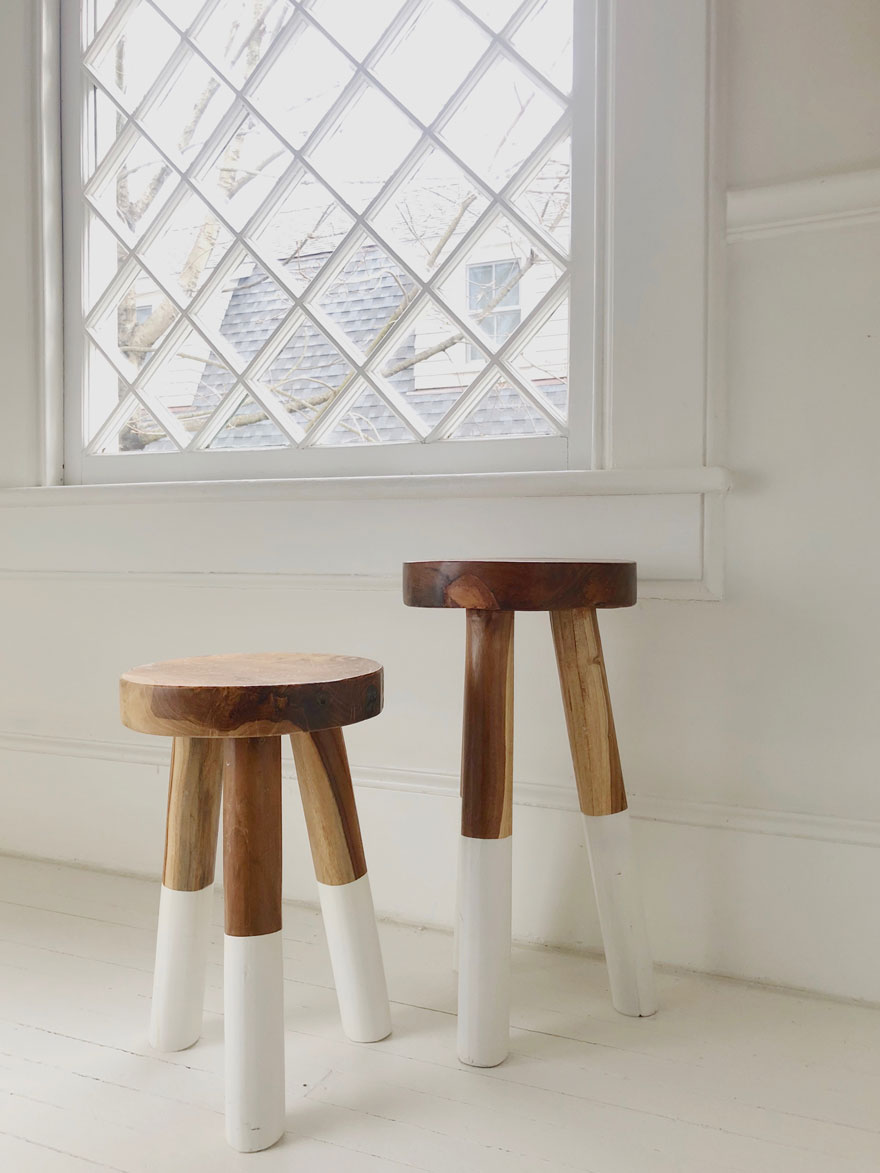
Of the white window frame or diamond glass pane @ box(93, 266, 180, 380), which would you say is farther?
diamond glass pane @ box(93, 266, 180, 380)

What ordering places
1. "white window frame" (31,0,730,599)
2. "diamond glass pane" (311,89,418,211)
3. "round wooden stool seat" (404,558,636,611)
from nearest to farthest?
"round wooden stool seat" (404,558,636,611) < "white window frame" (31,0,730,599) < "diamond glass pane" (311,89,418,211)

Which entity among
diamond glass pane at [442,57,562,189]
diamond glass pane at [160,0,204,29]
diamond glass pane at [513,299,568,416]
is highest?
diamond glass pane at [160,0,204,29]

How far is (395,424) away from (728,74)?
62 cm

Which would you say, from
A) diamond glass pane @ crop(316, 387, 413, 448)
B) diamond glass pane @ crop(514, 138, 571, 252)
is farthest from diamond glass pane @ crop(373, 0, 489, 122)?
diamond glass pane @ crop(316, 387, 413, 448)

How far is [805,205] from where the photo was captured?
1082 millimetres

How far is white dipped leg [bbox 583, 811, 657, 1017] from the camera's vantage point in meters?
1.01

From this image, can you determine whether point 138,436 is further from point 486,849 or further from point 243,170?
point 486,849

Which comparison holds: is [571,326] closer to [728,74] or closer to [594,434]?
[594,434]

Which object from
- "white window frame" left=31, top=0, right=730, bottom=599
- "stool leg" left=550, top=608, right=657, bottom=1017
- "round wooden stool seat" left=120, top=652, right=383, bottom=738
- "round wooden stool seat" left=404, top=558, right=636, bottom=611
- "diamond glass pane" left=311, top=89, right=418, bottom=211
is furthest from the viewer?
"diamond glass pane" left=311, top=89, right=418, bottom=211

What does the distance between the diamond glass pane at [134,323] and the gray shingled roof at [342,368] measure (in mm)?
126

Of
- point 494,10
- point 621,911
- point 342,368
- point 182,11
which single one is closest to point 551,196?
point 494,10

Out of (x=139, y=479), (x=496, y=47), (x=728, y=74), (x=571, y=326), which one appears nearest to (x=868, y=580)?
(x=571, y=326)

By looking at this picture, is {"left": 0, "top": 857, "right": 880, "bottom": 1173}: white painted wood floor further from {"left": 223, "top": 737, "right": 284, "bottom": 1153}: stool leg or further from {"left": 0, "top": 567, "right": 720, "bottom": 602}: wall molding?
{"left": 0, "top": 567, "right": 720, "bottom": 602}: wall molding

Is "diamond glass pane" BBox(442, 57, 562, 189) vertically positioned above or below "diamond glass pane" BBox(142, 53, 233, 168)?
below
